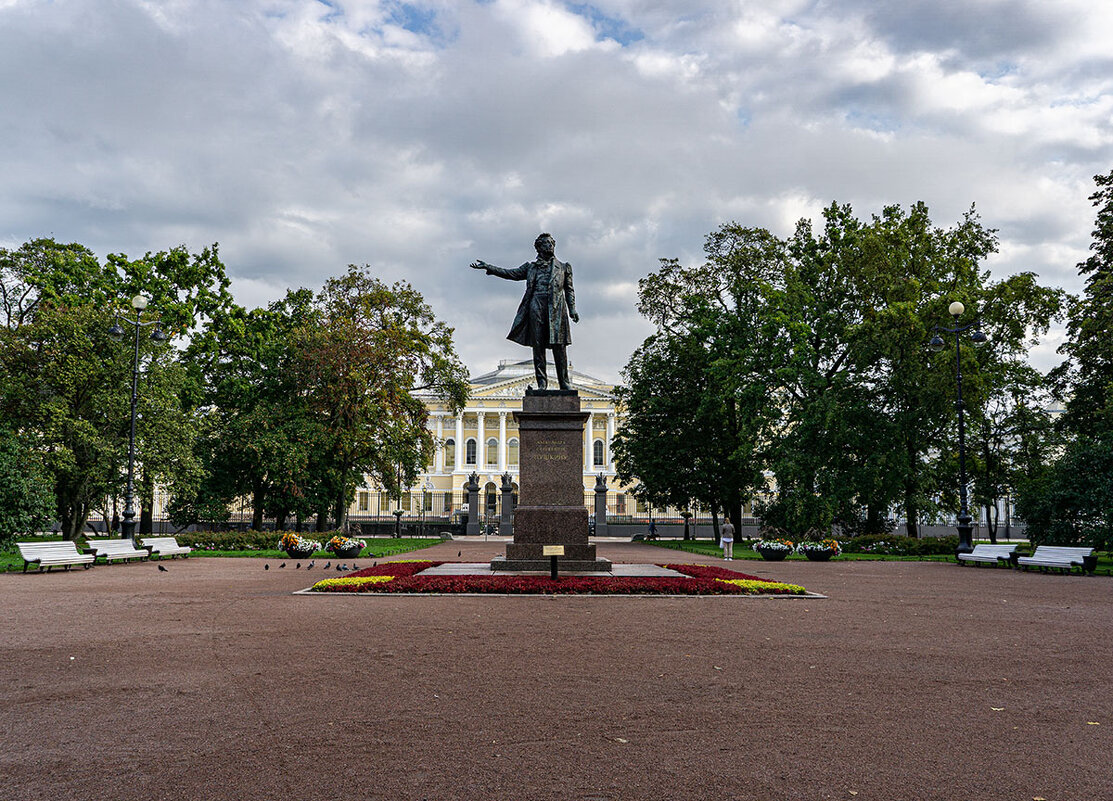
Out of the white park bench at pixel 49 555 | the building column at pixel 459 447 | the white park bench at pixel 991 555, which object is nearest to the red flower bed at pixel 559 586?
the white park bench at pixel 49 555

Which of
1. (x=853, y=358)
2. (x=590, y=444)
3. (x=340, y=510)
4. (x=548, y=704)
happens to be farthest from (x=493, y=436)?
(x=548, y=704)

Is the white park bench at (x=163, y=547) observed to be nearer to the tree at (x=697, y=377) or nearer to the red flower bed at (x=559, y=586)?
the red flower bed at (x=559, y=586)

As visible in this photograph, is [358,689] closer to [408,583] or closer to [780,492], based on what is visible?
[408,583]

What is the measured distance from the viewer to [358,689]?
247 inches

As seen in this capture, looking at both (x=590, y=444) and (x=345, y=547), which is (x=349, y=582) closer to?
(x=345, y=547)

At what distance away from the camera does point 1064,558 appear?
797 inches

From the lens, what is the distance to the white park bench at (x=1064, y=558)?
1988 centimetres

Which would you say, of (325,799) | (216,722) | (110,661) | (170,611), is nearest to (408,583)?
(170,611)

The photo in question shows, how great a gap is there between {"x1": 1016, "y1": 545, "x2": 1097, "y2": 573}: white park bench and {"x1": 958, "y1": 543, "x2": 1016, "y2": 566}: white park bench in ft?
3.35

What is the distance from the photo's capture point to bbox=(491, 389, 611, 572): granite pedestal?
15344mm

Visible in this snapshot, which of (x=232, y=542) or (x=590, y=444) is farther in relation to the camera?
(x=590, y=444)

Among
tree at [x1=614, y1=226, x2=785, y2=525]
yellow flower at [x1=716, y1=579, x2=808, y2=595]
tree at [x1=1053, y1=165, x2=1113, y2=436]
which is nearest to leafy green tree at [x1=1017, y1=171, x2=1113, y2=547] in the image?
tree at [x1=1053, y1=165, x2=1113, y2=436]

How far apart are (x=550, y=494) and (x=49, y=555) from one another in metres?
11.2

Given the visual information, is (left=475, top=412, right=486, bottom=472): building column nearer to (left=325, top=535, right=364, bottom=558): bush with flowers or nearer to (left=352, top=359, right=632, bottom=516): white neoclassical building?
(left=352, top=359, right=632, bottom=516): white neoclassical building
